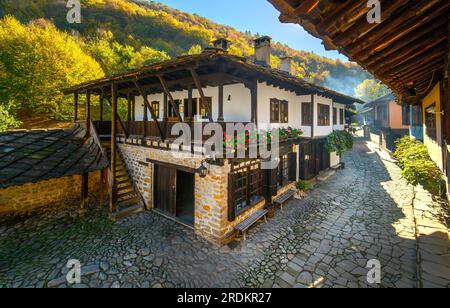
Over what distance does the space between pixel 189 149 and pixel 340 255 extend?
20.3 feet

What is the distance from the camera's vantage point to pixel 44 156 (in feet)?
29.0

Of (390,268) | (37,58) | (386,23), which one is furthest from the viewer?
(37,58)

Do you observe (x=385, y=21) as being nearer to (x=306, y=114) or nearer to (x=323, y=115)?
(x=306, y=114)

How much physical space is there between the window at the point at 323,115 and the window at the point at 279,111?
3444mm

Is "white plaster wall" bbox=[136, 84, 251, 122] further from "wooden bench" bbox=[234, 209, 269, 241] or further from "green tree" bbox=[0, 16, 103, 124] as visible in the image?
"green tree" bbox=[0, 16, 103, 124]

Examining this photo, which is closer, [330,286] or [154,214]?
[330,286]

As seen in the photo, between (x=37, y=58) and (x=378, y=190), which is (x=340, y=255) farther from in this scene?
(x=37, y=58)

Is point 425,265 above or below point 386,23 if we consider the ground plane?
below

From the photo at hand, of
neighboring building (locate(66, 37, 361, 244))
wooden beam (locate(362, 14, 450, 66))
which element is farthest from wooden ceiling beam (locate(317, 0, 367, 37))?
neighboring building (locate(66, 37, 361, 244))

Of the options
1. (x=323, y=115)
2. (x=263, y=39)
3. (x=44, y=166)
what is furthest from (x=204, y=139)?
(x=323, y=115)

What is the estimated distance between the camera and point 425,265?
5223 mm

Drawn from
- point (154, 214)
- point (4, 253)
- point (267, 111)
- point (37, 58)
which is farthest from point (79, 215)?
point (37, 58)

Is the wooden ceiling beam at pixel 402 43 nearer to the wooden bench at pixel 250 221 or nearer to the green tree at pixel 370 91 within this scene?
the wooden bench at pixel 250 221
